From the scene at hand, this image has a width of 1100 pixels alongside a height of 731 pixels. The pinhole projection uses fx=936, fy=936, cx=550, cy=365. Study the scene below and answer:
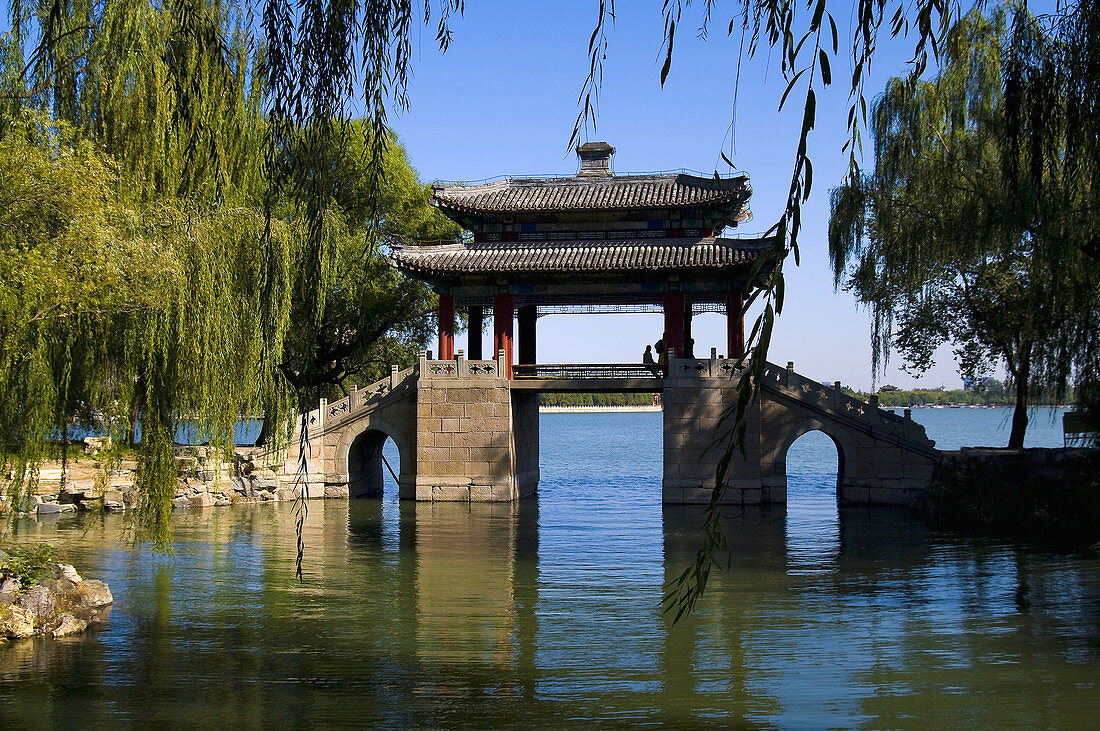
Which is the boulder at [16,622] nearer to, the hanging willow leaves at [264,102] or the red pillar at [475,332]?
the hanging willow leaves at [264,102]

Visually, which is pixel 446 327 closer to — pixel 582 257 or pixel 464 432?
pixel 464 432

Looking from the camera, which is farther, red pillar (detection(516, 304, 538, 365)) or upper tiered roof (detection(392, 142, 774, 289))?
red pillar (detection(516, 304, 538, 365))

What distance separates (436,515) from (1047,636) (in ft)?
40.4

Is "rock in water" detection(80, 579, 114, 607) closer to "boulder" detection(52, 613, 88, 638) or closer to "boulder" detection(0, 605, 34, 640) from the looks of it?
"boulder" detection(52, 613, 88, 638)

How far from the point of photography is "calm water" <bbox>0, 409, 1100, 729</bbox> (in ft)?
24.8

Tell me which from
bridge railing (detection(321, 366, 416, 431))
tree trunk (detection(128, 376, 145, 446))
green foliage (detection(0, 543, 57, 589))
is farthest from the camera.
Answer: bridge railing (detection(321, 366, 416, 431))

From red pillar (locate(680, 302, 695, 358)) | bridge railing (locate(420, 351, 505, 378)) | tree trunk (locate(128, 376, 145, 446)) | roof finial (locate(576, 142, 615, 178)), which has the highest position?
roof finial (locate(576, 142, 615, 178))

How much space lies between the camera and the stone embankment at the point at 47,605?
9391 millimetres

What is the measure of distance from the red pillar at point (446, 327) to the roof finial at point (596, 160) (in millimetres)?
4891

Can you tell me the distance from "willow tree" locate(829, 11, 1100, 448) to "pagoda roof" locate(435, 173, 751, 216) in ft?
10.9

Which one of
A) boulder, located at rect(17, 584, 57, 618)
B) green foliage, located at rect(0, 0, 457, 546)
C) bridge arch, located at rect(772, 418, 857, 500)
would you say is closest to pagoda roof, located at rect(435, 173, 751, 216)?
bridge arch, located at rect(772, 418, 857, 500)

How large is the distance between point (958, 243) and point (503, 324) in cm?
1052

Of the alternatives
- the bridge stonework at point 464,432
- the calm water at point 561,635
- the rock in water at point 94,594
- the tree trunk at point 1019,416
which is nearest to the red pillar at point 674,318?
the bridge stonework at point 464,432

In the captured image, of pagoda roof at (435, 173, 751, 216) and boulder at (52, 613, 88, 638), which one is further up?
pagoda roof at (435, 173, 751, 216)
